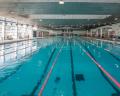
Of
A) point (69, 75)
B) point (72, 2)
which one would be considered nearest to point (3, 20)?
point (72, 2)

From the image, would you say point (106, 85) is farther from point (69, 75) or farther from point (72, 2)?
point (72, 2)

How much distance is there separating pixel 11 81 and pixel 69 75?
1.95m

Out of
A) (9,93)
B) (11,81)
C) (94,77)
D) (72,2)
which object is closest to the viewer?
(9,93)

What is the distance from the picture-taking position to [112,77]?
7652 millimetres

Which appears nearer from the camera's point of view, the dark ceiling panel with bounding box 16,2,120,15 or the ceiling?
the ceiling

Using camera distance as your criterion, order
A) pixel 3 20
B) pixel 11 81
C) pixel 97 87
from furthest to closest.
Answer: pixel 3 20 < pixel 11 81 < pixel 97 87

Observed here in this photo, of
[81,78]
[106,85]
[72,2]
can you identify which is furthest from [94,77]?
[72,2]

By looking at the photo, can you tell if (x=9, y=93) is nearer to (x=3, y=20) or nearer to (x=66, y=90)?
(x=66, y=90)

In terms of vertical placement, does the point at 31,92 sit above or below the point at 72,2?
below

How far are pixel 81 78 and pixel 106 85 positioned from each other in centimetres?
110

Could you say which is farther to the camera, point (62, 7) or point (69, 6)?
point (62, 7)

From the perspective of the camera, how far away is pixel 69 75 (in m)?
7.82

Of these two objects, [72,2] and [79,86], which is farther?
[72,2]

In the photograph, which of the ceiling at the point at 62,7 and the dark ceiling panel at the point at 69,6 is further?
the dark ceiling panel at the point at 69,6
